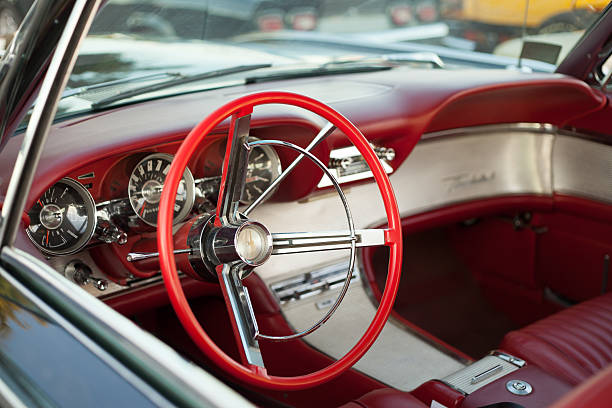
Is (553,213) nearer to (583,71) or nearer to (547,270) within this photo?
(547,270)

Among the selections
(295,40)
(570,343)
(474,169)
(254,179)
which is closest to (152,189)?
(254,179)

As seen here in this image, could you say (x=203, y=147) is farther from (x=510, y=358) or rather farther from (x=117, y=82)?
(x=510, y=358)

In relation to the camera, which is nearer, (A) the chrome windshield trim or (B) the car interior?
(B) the car interior

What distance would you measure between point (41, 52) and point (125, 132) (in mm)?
573

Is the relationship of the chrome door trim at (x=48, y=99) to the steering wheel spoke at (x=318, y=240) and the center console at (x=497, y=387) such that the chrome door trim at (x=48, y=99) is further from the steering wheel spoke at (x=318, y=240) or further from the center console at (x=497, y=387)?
the center console at (x=497, y=387)

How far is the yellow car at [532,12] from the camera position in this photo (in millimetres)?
2387

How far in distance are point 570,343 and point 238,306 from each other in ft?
2.99

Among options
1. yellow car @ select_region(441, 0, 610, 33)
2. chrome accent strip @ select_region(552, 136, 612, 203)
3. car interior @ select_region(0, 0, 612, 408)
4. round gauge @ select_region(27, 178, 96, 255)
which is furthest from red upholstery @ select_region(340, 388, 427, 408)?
yellow car @ select_region(441, 0, 610, 33)

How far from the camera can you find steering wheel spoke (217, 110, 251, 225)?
138 centimetres

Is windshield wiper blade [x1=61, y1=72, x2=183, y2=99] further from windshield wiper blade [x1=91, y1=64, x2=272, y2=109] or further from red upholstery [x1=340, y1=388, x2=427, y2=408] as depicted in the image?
red upholstery [x1=340, y1=388, x2=427, y2=408]

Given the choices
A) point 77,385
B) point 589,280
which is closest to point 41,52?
point 77,385

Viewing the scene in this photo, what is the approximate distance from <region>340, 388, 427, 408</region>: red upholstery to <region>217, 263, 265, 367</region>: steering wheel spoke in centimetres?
30

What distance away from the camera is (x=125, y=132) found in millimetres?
1646

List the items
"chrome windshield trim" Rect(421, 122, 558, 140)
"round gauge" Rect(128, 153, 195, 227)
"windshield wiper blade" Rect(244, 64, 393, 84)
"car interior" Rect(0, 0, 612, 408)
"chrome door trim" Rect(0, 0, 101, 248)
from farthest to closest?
"chrome windshield trim" Rect(421, 122, 558, 140) < "windshield wiper blade" Rect(244, 64, 393, 84) < "round gauge" Rect(128, 153, 195, 227) < "car interior" Rect(0, 0, 612, 408) < "chrome door trim" Rect(0, 0, 101, 248)
